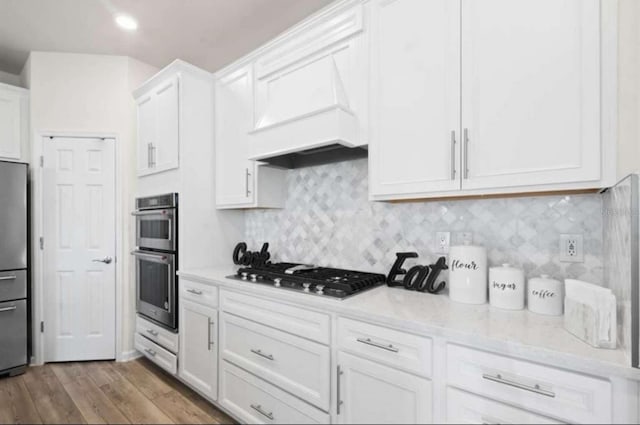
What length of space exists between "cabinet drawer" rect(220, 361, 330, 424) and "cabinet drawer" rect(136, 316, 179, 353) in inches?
24.0

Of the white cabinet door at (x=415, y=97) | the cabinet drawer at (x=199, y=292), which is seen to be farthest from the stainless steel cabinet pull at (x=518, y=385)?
the cabinet drawer at (x=199, y=292)

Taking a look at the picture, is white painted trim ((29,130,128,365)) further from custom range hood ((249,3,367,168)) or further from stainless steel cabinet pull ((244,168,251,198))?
custom range hood ((249,3,367,168))

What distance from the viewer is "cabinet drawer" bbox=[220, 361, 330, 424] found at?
5.26ft

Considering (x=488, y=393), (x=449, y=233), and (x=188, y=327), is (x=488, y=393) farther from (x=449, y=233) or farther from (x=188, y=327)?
(x=188, y=327)

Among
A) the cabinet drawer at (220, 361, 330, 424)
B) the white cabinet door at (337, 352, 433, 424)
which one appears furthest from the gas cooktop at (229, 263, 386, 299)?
the cabinet drawer at (220, 361, 330, 424)

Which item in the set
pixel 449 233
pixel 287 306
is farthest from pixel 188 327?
pixel 449 233

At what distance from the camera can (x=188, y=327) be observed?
2.32 metres

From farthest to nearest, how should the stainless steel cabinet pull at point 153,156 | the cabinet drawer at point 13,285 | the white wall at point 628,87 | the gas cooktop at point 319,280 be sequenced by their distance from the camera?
the stainless steel cabinet pull at point 153,156 → the cabinet drawer at point 13,285 → the gas cooktop at point 319,280 → the white wall at point 628,87

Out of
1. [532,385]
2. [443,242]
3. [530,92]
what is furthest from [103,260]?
[530,92]

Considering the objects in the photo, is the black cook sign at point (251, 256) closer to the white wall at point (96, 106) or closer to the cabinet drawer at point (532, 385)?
the white wall at point (96, 106)

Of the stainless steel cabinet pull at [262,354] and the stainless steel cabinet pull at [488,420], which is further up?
the stainless steel cabinet pull at [488,420]

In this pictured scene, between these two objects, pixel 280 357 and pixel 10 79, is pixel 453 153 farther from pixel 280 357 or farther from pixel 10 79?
pixel 10 79

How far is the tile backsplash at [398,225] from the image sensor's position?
1.45 meters

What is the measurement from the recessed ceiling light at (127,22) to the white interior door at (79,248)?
39.5 inches
